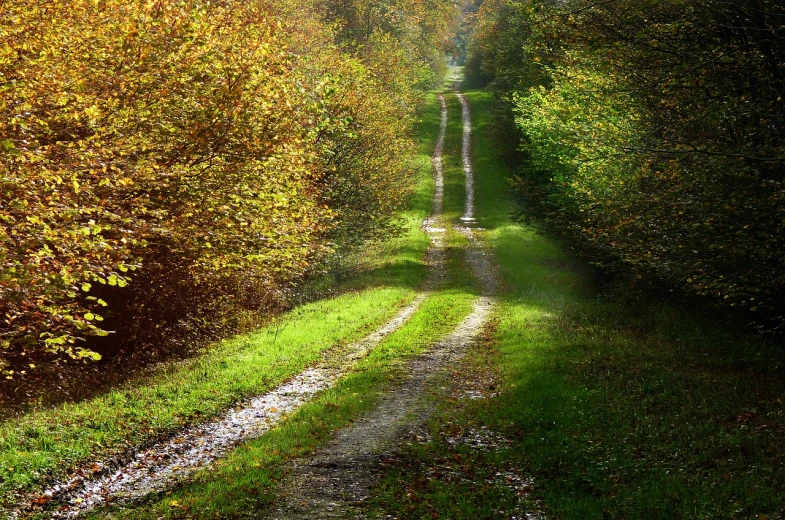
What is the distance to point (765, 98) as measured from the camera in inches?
603

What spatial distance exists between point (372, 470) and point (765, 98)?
12.2 metres

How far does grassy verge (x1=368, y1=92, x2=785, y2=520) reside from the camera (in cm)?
980

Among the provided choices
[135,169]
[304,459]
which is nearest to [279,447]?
[304,459]

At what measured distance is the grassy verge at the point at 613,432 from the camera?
32.1 feet

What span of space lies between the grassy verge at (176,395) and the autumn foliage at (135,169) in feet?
4.87

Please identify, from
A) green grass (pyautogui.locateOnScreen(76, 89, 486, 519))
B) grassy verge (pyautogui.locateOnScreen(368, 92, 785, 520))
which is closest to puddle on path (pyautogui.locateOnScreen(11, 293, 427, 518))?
green grass (pyautogui.locateOnScreen(76, 89, 486, 519))

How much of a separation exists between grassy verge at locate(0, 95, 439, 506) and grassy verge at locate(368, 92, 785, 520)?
5120 mm

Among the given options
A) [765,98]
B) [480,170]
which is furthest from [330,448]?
[480,170]

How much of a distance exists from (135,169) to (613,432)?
1110 cm

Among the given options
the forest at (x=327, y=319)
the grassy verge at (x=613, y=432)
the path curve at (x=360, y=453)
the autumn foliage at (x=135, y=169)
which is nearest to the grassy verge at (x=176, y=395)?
the forest at (x=327, y=319)

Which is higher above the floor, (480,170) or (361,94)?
(361,94)

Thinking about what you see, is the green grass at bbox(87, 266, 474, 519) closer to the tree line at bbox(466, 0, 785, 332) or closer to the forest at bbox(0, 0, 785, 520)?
the forest at bbox(0, 0, 785, 520)

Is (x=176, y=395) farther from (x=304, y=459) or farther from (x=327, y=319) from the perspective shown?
(x=327, y=319)

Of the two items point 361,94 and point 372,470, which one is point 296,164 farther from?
point 361,94
